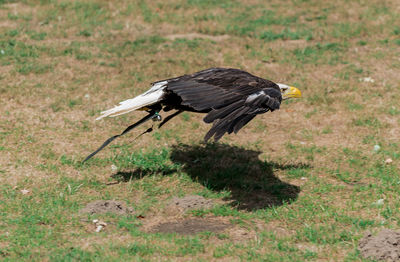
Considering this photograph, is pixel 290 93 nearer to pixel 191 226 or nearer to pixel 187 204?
pixel 187 204

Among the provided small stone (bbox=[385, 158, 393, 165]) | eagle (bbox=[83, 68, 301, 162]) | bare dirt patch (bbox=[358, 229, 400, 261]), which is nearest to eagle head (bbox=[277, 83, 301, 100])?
eagle (bbox=[83, 68, 301, 162])

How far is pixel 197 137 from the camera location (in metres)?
8.84

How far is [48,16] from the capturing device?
505 inches

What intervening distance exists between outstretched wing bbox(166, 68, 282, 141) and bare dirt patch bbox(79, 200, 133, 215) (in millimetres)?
1343

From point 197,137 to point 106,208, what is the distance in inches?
102

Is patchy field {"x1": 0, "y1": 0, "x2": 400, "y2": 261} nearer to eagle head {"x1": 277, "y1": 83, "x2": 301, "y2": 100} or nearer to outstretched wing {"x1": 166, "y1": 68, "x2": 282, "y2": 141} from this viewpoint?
eagle head {"x1": 277, "y1": 83, "x2": 301, "y2": 100}

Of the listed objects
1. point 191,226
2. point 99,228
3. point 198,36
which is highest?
point 198,36

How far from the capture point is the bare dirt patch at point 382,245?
5.63 meters

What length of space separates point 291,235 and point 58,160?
3446 mm

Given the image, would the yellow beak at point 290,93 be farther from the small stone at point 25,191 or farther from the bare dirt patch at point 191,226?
the small stone at point 25,191

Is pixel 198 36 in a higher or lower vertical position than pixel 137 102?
lower

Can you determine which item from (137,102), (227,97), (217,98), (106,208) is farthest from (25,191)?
(227,97)

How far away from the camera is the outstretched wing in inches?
260

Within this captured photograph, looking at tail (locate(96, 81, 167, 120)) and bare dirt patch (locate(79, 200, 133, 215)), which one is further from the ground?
tail (locate(96, 81, 167, 120))
